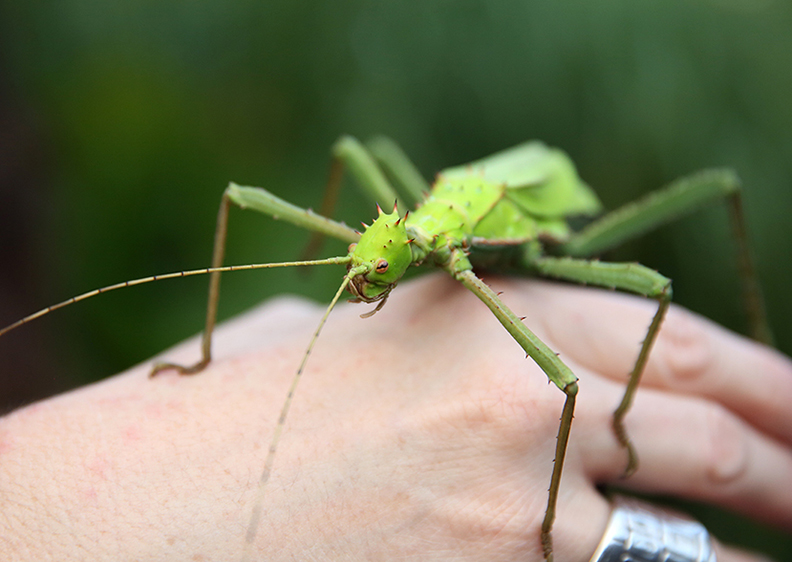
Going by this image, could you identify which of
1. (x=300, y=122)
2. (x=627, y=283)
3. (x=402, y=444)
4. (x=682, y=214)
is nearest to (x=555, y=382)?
(x=402, y=444)

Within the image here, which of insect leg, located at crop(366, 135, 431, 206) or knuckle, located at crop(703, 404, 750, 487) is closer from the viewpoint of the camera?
knuckle, located at crop(703, 404, 750, 487)

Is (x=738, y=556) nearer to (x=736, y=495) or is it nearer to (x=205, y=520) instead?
(x=736, y=495)

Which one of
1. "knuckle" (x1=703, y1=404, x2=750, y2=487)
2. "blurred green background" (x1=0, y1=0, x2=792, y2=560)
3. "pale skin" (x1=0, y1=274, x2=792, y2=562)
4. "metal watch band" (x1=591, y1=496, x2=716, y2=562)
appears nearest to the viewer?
"pale skin" (x1=0, y1=274, x2=792, y2=562)

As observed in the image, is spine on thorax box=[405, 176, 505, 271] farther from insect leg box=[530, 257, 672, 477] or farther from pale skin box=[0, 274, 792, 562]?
insect leg box=[530, 257, 672, 477]

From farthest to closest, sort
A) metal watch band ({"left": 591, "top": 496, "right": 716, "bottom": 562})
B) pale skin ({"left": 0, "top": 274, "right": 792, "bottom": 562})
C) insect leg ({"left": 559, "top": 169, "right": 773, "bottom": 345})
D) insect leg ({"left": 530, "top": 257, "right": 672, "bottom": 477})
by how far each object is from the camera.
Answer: insect leg ({"left": 559, "top": 169, "right": 773, "bottom": 345})
insect leg ({"left": 530, "top": 257, "right": 672, "bottom": 477})
metal watch band ({"left": 591, "top": 496, "right": 716, "bottom": 562})
pale skin ({"left": 0, "top": 274, "right": 792, "bottom": 562})

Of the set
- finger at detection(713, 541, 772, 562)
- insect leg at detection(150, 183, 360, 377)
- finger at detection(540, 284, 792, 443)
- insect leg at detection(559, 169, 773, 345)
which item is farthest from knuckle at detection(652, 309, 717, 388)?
insect leg at detection(150, 183, 360, 377)

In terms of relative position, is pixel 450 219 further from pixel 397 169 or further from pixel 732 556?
pixel 732 556

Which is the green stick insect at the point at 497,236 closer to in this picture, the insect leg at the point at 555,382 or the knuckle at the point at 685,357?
the insect leg at the point at 555,382

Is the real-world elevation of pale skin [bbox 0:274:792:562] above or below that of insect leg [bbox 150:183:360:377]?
below

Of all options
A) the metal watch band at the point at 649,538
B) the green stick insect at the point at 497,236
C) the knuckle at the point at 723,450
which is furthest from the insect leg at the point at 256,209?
the knuckle at the point at 723,450
